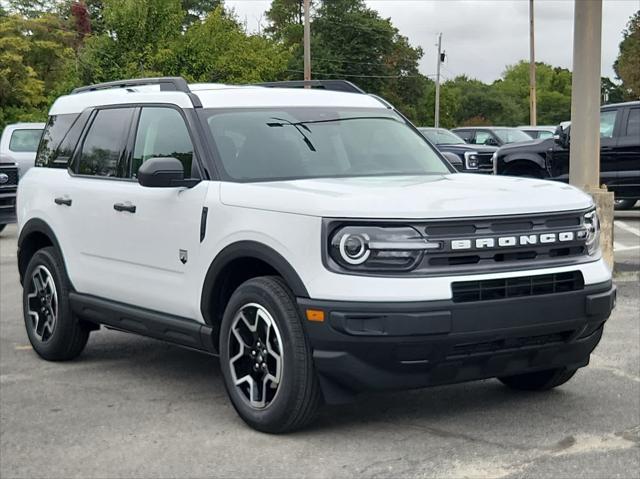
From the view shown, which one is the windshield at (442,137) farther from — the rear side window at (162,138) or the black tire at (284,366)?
the black tire at (284,366)

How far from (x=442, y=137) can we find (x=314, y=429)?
2249 centimetres

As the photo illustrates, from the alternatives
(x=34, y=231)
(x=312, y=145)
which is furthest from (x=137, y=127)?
(x=34, y=231)

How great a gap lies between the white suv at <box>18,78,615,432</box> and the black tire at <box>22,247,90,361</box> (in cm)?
2

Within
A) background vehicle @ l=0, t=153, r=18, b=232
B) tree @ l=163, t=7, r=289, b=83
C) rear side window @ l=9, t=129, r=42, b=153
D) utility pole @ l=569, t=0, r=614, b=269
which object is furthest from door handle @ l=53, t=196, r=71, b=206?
tree @ l=163, t=7, r=289, b=83

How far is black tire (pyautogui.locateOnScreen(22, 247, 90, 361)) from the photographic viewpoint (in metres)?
7.29

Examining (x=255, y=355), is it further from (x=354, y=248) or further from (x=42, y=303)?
(x=42, y=303)

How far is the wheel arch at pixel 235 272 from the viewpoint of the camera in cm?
530

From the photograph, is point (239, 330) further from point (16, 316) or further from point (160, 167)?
point (16, 316)

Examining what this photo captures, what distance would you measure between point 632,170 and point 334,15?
237ft

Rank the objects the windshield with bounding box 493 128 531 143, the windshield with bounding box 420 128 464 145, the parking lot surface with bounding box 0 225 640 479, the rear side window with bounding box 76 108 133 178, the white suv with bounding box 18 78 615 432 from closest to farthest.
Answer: the parking lot surface with bounding box 0 225 640 479, the white suv with bounding box 18 78 615 432, the rear side window with bounding box 76 108 133 178, the windshield with bounding box 420 128 464 145, the windshield with bounding box 493 128 531 143

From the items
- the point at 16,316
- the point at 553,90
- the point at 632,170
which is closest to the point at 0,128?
the point at 632,170

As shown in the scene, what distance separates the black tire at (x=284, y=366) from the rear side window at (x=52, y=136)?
2696mm

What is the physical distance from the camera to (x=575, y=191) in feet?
18.9

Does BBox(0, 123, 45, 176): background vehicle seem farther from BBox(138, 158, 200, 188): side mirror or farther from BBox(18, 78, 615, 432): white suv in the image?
BBox(138, 158, 200, 188): side mirror
